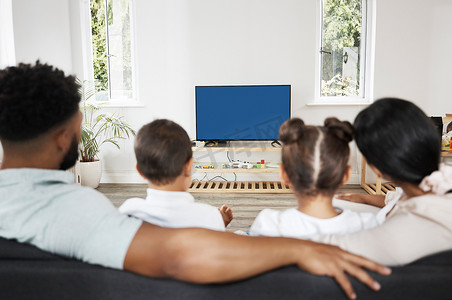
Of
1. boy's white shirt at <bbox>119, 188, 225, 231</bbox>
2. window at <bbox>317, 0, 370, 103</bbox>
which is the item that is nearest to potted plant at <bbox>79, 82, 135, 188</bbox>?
window at <bbox>317, 0, 370, 103</bbox>

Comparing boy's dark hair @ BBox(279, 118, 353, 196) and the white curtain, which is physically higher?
the white curtain

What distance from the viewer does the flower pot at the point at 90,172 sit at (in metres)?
4.20

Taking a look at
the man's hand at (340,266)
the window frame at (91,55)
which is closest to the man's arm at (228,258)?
the man's hand at (340,266)

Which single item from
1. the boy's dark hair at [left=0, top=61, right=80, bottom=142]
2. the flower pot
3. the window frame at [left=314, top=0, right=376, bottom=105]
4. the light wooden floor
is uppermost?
the window frame at [left=314, top=0, right=376, bottom=105]

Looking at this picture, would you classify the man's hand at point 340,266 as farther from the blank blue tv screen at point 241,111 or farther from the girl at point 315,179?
the blank blue tv screen at point 241,111

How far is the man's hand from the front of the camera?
61 cm

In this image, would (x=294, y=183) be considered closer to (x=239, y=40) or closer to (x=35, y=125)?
(x=35, y=125)

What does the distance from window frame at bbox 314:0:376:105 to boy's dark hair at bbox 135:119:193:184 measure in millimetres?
3481

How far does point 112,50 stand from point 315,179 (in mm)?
4331

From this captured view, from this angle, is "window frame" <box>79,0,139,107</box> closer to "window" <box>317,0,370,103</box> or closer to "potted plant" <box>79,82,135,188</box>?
"potted plant" <box>79,82,135,188</box>

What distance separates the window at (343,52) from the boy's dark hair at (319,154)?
3745 millimetres

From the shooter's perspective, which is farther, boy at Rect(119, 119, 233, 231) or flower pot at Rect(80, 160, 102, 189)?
flower pot at Rect(80, 160, 102, 189)

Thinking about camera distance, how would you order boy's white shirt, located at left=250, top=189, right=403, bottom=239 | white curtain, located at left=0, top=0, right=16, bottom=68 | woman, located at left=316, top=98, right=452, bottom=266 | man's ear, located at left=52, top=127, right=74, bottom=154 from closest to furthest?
woman, located at left=316, top=98, right=452, bottom=266
man's ear, located at left=52, top=127, right=74, bottom=154
boy's white shirt, located at left=250, top=189, right=403, bottom=239
white curtain, located at left=0, top=0, right=16, bottom=68

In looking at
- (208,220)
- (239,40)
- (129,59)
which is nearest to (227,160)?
(239,40)
